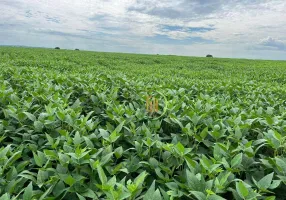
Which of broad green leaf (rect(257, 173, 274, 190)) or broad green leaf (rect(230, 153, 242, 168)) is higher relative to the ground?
broad green leaf (rect(230, 153, 242, 168))

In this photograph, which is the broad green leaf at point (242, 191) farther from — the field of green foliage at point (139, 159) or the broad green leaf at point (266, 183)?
the broad green leaf at point (266, 183)

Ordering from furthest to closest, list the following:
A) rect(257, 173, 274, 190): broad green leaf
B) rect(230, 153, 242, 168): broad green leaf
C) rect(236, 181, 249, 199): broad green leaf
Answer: rect(230, 153, 242, 168): broad green leaf → rect(257, 173, 274, 190): broad green leaf → rect(236, 181, 249, 199): broad green leaf

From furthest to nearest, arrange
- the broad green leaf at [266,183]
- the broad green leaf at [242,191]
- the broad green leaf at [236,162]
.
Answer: the broad green leaf at [236,162] → the broad green leaf at [266,183] → the broad green leaf at [242,191]

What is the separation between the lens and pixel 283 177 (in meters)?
1.44

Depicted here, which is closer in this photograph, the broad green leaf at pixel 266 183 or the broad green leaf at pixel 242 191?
the broad green leaf at pixel 242 191

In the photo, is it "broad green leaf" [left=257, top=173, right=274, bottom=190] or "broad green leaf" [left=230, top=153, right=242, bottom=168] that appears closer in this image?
"broad green leaf" [left=257, top=173, right=274, bottom=190]

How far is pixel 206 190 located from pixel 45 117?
146cm

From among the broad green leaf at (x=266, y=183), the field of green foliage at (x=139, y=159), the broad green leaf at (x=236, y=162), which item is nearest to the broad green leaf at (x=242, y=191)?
the field of green foliage at (x=139, y=159)

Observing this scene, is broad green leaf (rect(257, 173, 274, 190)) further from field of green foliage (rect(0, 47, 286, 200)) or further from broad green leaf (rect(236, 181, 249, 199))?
broad green leaf (rect(236, 181, 249, 199))

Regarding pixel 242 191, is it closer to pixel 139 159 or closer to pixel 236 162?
pixel 236 162

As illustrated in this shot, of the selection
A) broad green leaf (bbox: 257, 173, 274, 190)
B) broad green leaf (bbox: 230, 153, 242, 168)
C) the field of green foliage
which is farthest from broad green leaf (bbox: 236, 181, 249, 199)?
broad green leaf (bbox: 230, 153, 242, 168)

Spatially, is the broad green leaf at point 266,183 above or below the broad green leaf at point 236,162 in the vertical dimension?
below

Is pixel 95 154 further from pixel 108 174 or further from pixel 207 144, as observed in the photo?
pixel 207 144

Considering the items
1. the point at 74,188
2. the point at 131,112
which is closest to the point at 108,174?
the point at 74,188
